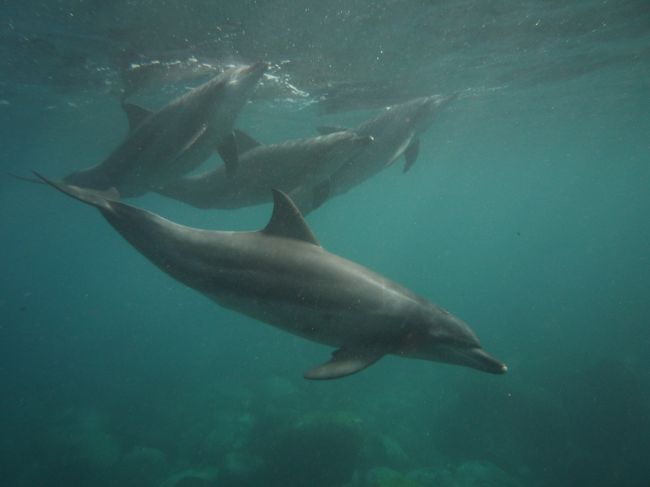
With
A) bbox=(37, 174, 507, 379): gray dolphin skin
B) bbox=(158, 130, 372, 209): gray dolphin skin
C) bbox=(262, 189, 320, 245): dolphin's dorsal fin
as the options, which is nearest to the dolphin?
Answer: bbox=(158, 130, 372, 209): gray dolphin skin

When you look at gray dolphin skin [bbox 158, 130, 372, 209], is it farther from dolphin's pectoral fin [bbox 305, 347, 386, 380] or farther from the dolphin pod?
dolphin's pectoral fin [bbox 305, 347, 386, 380]

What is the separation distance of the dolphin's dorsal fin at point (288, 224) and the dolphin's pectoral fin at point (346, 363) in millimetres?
1289

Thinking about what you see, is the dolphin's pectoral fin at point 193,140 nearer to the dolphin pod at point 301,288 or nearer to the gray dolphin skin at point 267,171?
the gray dolphin skin at point 267,171

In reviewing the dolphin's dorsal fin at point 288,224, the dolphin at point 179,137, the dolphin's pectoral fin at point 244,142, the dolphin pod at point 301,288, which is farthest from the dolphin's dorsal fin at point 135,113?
the dolphin's dorsal fin at point 288,224

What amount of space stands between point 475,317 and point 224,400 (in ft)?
89.3

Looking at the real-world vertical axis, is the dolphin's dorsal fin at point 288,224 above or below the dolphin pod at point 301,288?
above

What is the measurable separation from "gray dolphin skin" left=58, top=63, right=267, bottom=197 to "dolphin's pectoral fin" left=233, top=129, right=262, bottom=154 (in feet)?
3.31

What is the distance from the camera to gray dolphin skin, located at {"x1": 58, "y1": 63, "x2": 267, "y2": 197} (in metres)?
6.64

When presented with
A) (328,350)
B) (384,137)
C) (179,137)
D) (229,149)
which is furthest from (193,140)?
(328,350)

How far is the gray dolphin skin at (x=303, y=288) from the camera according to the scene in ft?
14.6

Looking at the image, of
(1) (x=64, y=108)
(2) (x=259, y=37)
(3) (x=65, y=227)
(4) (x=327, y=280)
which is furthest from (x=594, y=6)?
(3) (x=65, y=227)

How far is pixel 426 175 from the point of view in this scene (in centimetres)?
5806

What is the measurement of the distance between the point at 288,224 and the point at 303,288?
0.78 m

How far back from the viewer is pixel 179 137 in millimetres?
6648
